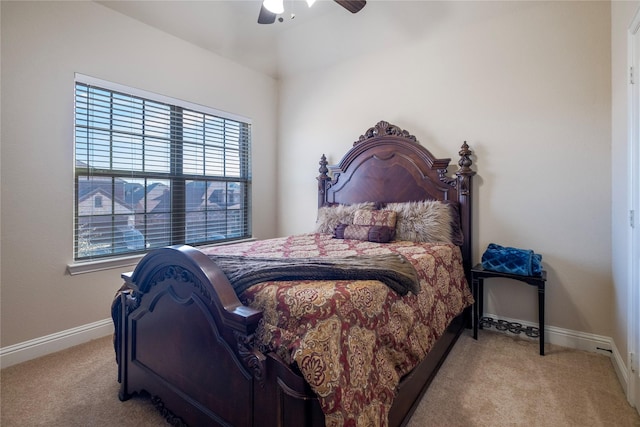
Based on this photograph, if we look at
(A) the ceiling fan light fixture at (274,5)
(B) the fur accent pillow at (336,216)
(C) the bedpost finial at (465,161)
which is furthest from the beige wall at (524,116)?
(A) the ceiling fan light fixture at (274,5)

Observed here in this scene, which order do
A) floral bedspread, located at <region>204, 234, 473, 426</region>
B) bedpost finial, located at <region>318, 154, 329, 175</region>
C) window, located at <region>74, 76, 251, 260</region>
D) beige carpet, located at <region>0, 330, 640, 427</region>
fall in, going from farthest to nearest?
1. bedpost finial, located at <region>318, 154, 329, 175</region>
2. window, located at <region>74, 76, 251, 260</region>
3. beige carpet, located at <region>0, 330, 640, 427</region>
4. floral bedspread, located at <region>204, 234, 473, 426</region>

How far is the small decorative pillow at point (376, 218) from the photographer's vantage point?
292 centimetres

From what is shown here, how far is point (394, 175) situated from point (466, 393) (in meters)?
2.00

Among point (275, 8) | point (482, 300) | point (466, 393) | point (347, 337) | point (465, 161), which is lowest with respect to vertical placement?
point (466, 393)

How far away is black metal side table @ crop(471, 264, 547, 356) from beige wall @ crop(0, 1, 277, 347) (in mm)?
3164

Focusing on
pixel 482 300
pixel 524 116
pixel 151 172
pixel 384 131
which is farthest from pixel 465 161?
pixel 151 172

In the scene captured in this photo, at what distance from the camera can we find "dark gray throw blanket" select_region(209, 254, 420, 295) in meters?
1.40

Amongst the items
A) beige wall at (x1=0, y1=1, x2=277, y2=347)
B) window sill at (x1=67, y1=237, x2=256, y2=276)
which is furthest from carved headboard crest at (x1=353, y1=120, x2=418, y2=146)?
window sill at (x1=67, y1=237, x2=256, y2=276)

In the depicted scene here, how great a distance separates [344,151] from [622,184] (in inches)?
97.7

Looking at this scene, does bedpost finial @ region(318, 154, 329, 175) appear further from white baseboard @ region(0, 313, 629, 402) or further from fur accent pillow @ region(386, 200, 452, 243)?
white baseboard @ region(0, 313, 629, 402)

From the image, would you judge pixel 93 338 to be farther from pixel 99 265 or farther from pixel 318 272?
pixel 318 272

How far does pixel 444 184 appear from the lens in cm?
298

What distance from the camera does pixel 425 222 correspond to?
9.16 feet

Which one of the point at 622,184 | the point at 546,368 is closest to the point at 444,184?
the point at 622,184
